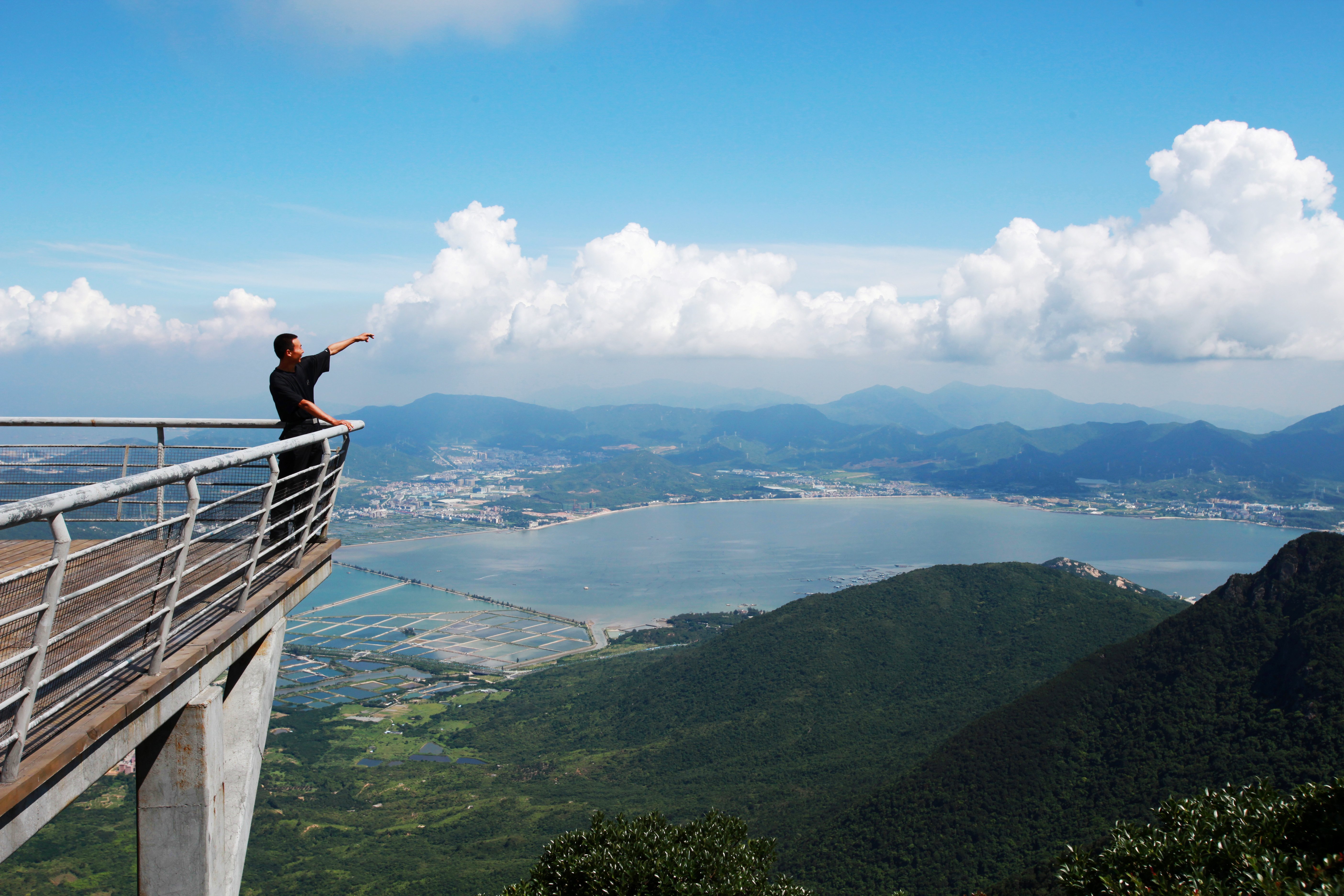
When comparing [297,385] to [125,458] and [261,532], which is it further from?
[261,532]

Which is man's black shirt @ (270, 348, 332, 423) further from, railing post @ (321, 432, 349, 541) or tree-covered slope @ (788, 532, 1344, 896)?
tree-covered slope @ (788, 532, 1344, 896)

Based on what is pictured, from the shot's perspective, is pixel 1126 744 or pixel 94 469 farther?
pixel 1126 744

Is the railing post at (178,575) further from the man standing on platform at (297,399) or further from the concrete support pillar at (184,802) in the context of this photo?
the man standing on platform at (297,399)

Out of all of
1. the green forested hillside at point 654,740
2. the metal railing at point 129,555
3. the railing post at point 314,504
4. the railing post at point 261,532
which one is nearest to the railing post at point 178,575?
the metal railing at point 129,555

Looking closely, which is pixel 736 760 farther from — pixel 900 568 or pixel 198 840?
pixel 900 568

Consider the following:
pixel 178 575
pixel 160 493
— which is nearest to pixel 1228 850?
pixel 178 575

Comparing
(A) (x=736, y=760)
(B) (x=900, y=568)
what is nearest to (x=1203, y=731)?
(A) (x=736, y=760)
